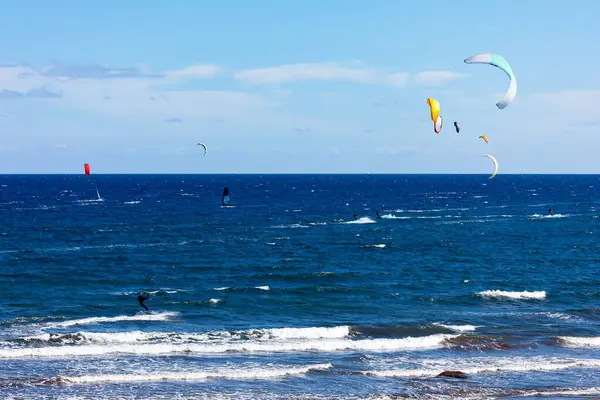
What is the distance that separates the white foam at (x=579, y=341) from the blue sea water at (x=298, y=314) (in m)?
0.13

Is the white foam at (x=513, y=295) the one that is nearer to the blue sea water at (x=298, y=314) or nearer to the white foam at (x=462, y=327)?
the blue sea water at (x=298, y=314)

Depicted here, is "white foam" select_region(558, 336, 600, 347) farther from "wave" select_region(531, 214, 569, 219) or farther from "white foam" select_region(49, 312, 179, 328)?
"wave" select_region(531, 214, 569, 219)

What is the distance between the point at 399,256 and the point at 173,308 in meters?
27.4

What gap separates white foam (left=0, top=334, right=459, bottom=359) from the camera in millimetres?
30656

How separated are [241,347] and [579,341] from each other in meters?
15.4

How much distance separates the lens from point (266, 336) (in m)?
34.3

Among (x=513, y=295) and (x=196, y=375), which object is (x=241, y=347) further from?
(x=513, y=295)

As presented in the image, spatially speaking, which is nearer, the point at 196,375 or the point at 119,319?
the point at 196,375

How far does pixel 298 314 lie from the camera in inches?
1581

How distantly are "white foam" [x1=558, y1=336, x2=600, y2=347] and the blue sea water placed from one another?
127 millimetres

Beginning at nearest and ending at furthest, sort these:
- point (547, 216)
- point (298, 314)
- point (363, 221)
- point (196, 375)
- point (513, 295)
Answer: point (196, 375) < point (298, 314) < point (513, 295) < point (363, 221) < point (547, 216)

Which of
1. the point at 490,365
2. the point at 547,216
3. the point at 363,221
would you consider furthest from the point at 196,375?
the point at 547,216

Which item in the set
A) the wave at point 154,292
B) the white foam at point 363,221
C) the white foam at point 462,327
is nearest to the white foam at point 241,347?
the white foam at point 462,327

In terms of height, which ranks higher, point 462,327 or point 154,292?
point 154,292
